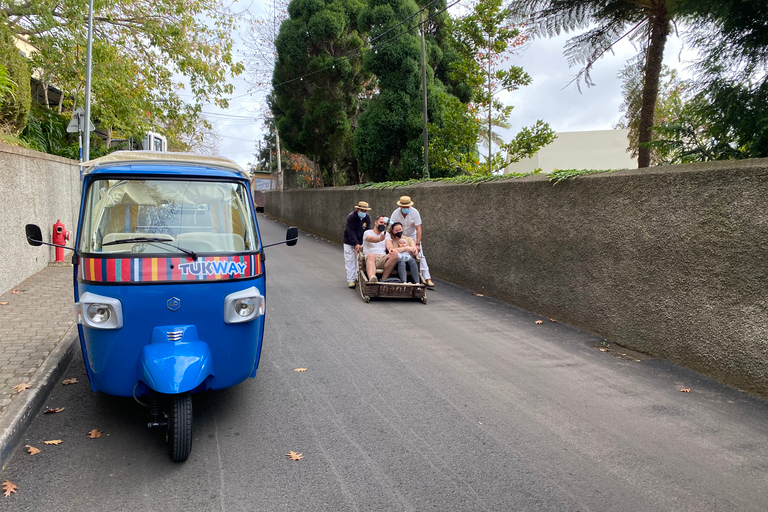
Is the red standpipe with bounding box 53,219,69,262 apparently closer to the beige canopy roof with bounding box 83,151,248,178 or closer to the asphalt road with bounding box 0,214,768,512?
the asphalt road with bounding box 0,214,768,512

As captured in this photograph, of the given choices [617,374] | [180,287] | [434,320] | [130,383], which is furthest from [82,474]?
[434,320]

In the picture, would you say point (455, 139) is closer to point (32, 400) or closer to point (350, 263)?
point (350, 263)

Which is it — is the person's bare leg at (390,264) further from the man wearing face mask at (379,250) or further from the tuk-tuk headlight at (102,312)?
the tuk-tuk headlight at (102,312)

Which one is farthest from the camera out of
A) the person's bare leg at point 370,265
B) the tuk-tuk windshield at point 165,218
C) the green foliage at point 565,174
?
the person's bare leg at point 370,265

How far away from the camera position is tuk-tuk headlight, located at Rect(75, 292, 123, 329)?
4145 millimetres

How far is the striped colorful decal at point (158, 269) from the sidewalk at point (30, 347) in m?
1.16

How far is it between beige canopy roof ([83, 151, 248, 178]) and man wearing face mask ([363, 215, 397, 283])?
5039mm

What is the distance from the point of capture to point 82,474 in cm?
381

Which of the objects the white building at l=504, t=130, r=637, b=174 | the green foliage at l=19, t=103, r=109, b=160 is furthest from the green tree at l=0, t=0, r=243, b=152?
the white building at l=504, t=130, r=637, b=174

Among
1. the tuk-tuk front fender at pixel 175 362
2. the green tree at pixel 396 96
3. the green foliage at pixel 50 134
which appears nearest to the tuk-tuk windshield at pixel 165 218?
the tuk-tuk front fender at pixel 175 362

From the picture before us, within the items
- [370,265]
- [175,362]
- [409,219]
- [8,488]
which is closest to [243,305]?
[175,362]

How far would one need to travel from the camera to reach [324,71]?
23562mm

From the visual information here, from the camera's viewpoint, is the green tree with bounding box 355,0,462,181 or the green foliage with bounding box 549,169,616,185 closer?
the green foliage with bounding box 549,169,616,185

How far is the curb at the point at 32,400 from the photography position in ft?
13.3
